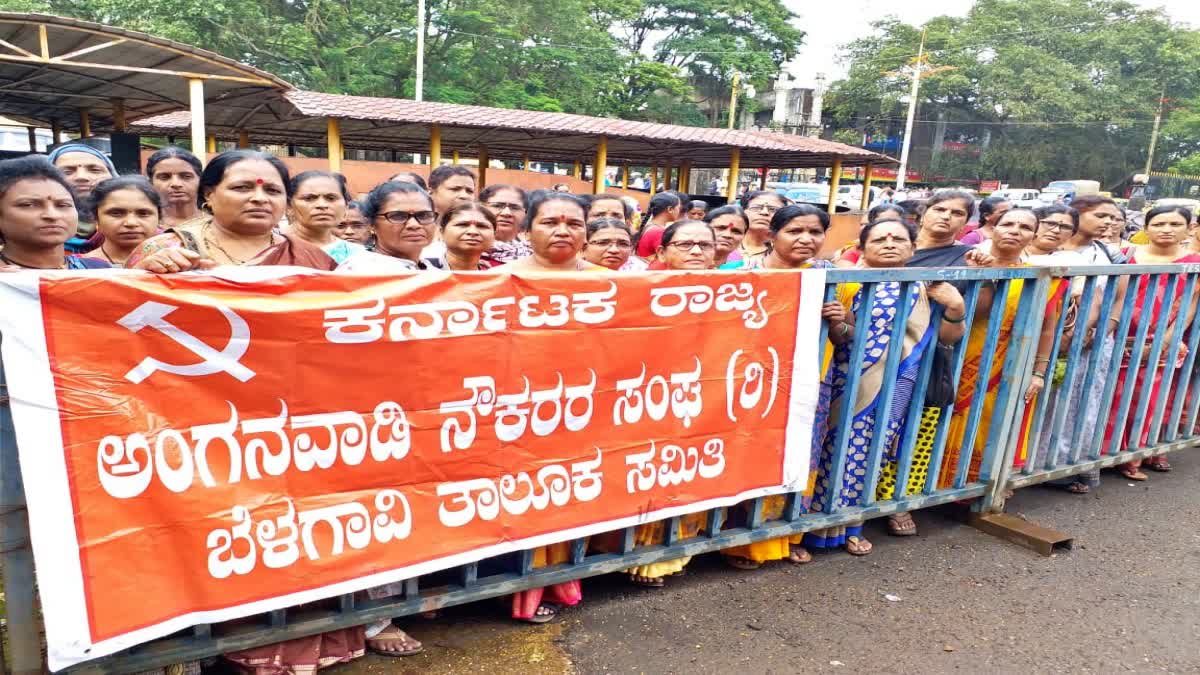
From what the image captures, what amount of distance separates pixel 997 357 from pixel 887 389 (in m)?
0.87

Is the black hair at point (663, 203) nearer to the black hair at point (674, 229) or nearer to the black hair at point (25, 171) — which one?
the black hair at point (674, 229)

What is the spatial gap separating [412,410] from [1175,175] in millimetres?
53407

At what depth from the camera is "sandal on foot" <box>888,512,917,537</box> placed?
3.61m

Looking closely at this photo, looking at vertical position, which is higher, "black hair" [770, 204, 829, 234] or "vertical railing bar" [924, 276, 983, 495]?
"black hair" [770, 204, 829, 234]

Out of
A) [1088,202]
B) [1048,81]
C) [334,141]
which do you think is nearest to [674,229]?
[1088,202]

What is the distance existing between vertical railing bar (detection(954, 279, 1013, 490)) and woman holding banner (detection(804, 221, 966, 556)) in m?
0.19

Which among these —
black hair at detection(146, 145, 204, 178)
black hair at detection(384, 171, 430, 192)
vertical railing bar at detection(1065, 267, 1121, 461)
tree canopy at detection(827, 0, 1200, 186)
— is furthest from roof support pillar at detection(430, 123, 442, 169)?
tree canopy at detection(827, 0, 1200, 186)

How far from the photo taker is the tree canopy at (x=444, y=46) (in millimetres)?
19953

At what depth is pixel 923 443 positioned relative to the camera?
3.56 m

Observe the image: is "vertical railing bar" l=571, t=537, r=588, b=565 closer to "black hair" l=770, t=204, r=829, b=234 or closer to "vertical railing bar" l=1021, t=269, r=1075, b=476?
"black hair" l=770, t=204, r=829, b=234

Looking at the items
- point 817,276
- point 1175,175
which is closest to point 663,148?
point 817,276

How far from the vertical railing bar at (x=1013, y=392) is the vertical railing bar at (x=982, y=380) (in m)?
0.07

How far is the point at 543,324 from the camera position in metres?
2.44

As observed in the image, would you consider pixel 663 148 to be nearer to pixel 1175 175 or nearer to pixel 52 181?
pixel 52 181
